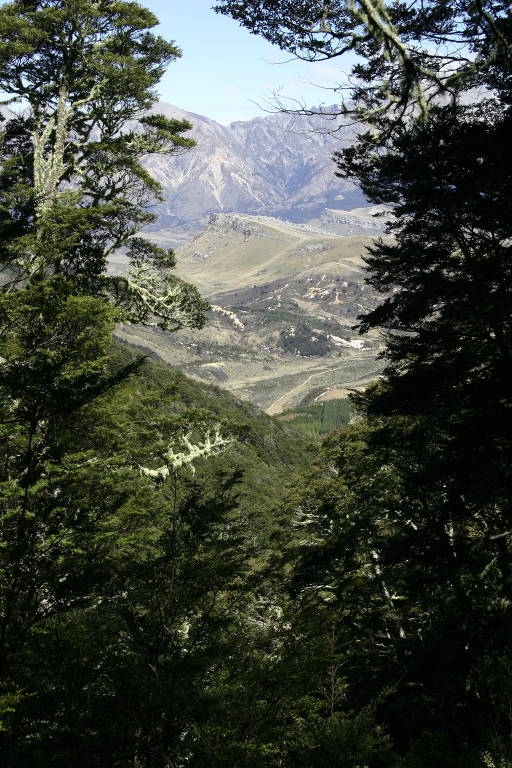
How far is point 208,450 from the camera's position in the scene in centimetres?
1172

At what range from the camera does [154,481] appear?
10.6m

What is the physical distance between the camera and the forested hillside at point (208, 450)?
16.5 feet

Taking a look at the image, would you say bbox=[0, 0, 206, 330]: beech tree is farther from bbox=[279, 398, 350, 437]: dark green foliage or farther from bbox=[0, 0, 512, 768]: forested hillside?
bbox=[279, 398, 350, 437]: dark green foliage

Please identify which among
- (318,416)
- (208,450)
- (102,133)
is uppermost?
(102,133)

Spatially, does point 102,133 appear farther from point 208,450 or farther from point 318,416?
point 318,416

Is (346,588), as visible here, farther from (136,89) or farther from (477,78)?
(136,89)

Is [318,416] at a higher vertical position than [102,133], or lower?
lower

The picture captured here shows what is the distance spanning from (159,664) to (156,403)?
5757 mm

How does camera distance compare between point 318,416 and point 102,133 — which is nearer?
point 102,133

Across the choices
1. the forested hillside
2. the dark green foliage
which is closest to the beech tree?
the forested hillside

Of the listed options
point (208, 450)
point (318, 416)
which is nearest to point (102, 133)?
point (208, 450)

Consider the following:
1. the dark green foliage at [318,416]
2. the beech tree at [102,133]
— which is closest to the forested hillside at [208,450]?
the beech tree at [102,133]

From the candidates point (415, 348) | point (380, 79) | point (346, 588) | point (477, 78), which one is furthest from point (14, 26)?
point (346, 588)

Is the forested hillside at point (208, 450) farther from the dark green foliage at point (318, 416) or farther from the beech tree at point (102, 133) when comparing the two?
the dark green foliage at point (318, 416)
